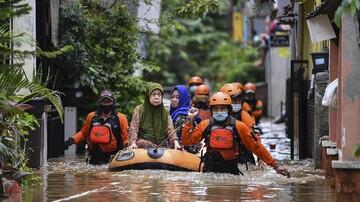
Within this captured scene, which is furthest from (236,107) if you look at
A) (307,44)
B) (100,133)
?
(307,44)

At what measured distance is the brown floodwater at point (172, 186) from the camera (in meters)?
13.5

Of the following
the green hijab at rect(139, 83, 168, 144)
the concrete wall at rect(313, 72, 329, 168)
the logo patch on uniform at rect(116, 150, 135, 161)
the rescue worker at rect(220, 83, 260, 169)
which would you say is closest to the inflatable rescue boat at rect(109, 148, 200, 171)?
the logo patch on uniform at rect(116, 150, 135, 161)

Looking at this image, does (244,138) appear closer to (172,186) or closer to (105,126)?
(172,186)

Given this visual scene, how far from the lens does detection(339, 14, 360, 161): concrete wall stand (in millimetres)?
12820

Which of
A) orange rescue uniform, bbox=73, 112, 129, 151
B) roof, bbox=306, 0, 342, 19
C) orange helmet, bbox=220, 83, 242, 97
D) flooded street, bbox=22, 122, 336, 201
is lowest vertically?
flooded street, bbox=22, 122, 336, 201

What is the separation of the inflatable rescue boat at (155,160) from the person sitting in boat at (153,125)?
821 mm

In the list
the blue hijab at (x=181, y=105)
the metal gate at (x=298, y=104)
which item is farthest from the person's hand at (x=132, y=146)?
the metal gate at (x=298, y=104)

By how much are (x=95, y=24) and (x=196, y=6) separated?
3.64 m

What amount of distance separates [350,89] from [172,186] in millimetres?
3351

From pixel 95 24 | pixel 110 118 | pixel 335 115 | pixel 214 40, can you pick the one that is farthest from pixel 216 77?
pixel 335 115

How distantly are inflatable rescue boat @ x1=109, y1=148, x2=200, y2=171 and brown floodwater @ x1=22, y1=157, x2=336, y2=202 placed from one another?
13 cm

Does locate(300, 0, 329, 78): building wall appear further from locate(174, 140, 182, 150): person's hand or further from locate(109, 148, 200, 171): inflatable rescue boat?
locate(109, 148, 200, 171): inflatable rescue boat

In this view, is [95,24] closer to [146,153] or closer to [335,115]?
[146,153]

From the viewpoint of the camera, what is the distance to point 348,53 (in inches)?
507
